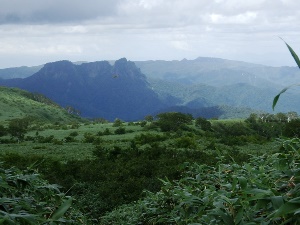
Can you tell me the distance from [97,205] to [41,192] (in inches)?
463

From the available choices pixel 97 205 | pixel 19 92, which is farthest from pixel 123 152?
pixel 19 92

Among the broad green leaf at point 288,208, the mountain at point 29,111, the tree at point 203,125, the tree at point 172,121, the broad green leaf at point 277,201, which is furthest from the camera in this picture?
the mountain at point 29,111

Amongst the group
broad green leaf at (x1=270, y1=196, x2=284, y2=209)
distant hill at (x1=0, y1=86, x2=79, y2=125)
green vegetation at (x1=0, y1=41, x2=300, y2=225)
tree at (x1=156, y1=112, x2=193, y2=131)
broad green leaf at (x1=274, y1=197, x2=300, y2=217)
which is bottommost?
distant hill at (x1=0, y1=86, x2=79, y2=125)

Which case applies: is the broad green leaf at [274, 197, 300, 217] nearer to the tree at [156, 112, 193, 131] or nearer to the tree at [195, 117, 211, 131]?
the tree at [156, 112, 193, 131]

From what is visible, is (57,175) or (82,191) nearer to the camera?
(82,191)

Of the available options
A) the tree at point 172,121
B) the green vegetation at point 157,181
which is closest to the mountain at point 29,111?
the green vegetation at point 157,181

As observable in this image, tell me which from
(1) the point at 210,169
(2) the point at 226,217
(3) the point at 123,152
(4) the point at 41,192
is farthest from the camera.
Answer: (3) the point at 123,152

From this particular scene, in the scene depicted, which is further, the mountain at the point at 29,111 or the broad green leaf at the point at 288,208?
the mountain at the point at 29,111

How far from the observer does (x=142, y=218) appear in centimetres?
601

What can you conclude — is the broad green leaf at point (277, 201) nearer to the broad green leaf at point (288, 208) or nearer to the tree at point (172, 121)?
the broad green leaf at point (288, 208)

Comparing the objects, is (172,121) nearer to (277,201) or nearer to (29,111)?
(277,201)

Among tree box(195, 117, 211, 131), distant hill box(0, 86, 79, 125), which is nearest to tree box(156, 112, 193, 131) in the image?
tree box(195, 117, 211, 131)

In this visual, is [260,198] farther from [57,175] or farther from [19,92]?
[19,92]

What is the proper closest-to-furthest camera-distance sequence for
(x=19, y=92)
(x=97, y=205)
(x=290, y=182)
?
(x=290, y=182)
(x=97, y=205)
(x=19, y=92)
